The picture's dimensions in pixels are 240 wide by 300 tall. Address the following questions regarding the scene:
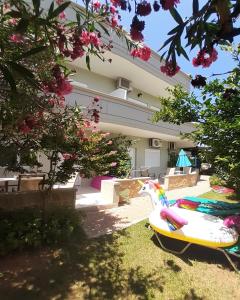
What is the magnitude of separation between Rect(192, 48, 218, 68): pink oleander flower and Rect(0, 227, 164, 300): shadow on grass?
396 cm

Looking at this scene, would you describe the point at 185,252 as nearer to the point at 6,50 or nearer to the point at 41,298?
the point at 41,298

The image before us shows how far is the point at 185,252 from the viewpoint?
6773mm

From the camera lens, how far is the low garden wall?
419 inches

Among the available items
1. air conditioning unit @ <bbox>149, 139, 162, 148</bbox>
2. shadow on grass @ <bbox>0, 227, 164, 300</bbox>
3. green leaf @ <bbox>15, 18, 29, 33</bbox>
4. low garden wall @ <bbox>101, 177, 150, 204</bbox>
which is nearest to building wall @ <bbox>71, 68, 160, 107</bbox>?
air conditioning unit @ <bbox>149, 139, 162, 148</bbox>

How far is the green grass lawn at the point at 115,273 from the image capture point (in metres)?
4.82

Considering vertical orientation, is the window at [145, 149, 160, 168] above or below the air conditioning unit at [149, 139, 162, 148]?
below

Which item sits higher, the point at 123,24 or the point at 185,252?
the point at 123,24

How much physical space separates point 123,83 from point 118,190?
9.41 metres

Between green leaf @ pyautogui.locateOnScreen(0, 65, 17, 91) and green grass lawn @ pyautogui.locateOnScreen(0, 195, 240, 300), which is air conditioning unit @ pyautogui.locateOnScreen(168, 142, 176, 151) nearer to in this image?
green grass lawn @ pyautogui.locateOnScreen(0, 195, 240, 300)

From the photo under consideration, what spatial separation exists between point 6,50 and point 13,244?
4001 mm

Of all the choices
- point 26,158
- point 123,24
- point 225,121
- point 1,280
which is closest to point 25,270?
point 1,280

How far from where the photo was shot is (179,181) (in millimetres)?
17656

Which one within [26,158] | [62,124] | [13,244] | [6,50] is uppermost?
[6,50]

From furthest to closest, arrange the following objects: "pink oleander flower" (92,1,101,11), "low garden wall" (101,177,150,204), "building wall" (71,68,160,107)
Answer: "building wall" (71,68,160,107) → "low garden wall" (101,177,150,204) → "pink oleander flower" (92,1,101,11)
